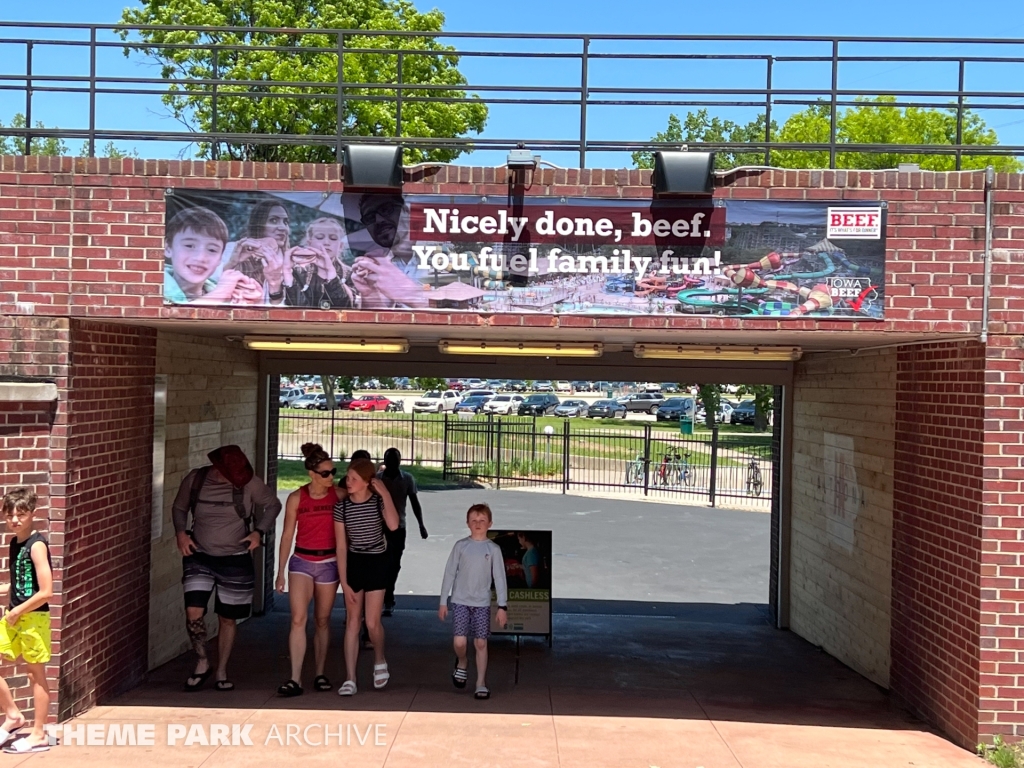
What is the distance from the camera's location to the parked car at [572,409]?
50.5 m

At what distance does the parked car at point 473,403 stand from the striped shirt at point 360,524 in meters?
41.1

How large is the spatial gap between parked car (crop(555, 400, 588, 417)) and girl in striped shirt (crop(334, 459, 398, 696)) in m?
42.1

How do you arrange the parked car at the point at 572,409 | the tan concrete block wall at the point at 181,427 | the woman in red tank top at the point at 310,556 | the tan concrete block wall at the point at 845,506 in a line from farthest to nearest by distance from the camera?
the parked car at the point at 572,409
the tan concrete block wall at the point at 845,506
the tan concrete block wall at the point at 181,427
the woman in red tank top at the point at 310,556

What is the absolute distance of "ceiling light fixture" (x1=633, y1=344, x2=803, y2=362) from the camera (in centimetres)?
891

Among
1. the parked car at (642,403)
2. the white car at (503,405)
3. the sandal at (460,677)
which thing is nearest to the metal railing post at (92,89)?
the sandal at (460,677)

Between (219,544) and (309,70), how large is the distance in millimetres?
19344

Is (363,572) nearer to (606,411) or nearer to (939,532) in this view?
(939,532)

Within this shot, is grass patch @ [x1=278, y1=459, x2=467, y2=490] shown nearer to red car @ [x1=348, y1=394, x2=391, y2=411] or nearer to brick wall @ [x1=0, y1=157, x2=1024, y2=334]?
brick wall @ [x1=0, y1=157, x2=1024, y2=334]

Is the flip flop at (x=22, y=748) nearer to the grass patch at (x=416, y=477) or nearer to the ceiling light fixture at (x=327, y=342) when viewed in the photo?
the ceiling light fixture at (x=327, y=342)

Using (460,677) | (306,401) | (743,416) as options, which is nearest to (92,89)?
(460,677)

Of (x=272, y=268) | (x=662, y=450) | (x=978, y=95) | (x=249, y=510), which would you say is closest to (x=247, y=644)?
(x=249, y=510)

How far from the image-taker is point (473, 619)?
7.73m

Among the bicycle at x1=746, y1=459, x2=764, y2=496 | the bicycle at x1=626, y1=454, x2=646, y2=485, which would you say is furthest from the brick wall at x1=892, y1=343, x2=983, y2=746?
the bicycle at x1=626, y1=454, x2=646, y2=485

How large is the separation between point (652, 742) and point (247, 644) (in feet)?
15.1
